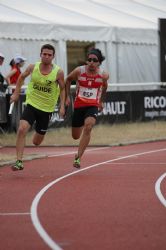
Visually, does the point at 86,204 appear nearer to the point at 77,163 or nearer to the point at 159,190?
the point at 159,190

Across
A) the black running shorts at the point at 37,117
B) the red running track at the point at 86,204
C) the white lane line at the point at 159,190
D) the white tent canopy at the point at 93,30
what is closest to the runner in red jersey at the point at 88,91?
the black running shorts at the point at 37,117

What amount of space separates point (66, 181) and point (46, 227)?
13.7 feet

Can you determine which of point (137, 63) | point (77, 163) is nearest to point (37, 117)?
point (77, 163)

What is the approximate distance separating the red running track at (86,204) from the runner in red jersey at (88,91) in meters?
0.64

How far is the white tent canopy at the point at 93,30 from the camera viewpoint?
25.0 meters

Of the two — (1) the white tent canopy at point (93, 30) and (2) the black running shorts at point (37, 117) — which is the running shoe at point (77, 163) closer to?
(2) the black running shorts at point (37, 117)

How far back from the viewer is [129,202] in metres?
10.3

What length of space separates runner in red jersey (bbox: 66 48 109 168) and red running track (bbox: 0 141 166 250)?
641mm

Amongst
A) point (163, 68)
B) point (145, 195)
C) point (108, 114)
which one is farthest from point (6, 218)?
point (163, 68)

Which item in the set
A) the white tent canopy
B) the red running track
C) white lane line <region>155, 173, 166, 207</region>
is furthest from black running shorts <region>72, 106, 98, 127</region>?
the white tent canopy

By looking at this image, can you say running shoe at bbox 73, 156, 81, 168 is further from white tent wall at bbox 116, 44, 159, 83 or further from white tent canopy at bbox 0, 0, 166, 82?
white tent wall at bbox 116, 44, 159, 83

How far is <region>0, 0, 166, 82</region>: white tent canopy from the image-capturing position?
82.2 ft

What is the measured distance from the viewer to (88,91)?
46.8ft

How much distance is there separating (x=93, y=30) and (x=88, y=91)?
41.3ft
